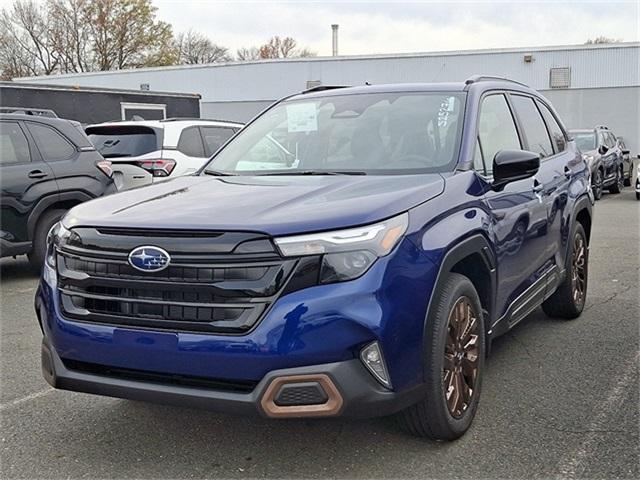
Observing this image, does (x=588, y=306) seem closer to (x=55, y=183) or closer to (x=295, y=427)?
(x=295, y=427)

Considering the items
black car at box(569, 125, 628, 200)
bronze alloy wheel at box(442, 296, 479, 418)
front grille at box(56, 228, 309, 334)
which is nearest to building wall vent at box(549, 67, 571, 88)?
black car at box(569, 125, 628, 200)

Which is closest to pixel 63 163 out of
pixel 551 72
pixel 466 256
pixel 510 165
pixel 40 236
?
pixel 40 236

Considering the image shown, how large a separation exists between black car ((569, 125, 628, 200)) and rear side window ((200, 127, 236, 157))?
8.76 metres

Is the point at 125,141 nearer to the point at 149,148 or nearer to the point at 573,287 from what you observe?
the point at 149,148

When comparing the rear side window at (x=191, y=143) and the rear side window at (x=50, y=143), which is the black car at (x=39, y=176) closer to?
the rear side window at (x=50, y=143)

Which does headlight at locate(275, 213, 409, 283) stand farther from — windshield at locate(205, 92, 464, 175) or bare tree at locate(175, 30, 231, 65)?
bare tree at locate(175, 30, 231, 65)

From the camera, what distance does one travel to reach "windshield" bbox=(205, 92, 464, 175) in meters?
3.74

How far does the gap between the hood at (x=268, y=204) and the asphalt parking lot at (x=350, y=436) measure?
1.08 metres

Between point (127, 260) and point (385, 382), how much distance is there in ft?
3.86

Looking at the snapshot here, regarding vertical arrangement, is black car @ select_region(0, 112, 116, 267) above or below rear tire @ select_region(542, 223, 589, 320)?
above

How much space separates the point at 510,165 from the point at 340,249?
1.42 metres

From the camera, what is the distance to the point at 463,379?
3.34 meters

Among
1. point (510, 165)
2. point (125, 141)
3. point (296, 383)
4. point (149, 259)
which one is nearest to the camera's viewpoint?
point (296, 383)

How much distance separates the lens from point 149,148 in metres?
8.65
